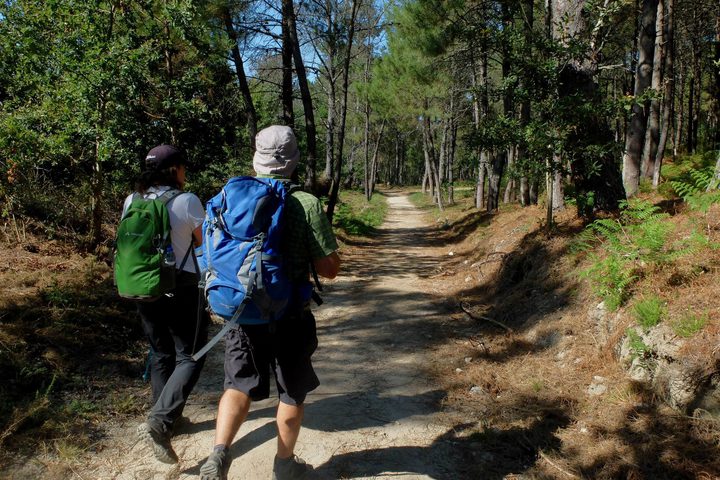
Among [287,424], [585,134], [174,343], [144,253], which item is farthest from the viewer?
[585,134]

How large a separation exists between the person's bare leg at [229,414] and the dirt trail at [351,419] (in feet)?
1.84

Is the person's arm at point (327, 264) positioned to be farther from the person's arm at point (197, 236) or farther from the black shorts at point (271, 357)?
the person's arm at point (197, 236)

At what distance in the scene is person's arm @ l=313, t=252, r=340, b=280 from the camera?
102 inches

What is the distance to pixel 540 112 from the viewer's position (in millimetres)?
6836

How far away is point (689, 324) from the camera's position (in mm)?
3510

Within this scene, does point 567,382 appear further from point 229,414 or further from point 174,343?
point 174,343

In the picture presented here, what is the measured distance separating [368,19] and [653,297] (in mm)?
19207

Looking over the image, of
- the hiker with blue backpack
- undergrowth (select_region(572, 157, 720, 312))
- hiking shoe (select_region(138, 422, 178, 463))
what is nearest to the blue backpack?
the hiker with blue backpack

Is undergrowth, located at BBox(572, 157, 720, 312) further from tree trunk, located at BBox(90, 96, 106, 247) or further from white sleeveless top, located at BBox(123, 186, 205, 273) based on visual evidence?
tree trunk, located at BBox(90, 96, 106, 247)

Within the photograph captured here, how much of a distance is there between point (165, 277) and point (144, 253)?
0.20 m

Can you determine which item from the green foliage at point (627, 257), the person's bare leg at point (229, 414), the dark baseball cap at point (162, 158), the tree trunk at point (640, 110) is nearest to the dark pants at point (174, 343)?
the person's bare leg at point (229, 414)

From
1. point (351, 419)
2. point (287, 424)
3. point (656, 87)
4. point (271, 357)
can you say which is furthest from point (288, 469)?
point (656, 87)

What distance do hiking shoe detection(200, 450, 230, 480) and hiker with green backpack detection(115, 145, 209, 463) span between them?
0.64 meters

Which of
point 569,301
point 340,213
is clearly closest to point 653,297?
point 569,301
